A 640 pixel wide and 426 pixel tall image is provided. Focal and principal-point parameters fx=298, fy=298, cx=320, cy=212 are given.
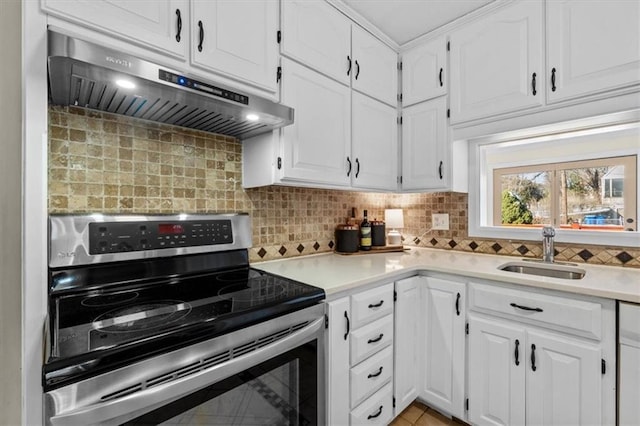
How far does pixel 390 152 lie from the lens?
6.86 feet

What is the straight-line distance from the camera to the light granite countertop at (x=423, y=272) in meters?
1.22

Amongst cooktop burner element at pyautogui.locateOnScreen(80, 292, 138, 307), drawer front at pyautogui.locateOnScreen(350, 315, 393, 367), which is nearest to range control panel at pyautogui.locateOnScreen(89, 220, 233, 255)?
cooktop burner element at pyautogui.locateOnScreen(80, 292, 138, 307)

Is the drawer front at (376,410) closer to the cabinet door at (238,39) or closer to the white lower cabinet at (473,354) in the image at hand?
the white lower cabinet at (473,354)

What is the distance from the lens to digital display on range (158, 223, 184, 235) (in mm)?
1284

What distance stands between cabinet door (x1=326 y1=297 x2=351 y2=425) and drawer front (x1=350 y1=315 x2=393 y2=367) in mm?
53

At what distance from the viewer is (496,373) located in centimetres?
145

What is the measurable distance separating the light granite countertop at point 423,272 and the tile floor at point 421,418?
800 millimetres

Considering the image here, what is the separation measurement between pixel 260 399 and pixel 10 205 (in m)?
0.92

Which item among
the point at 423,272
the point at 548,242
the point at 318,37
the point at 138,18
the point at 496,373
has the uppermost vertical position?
the point at 318,37

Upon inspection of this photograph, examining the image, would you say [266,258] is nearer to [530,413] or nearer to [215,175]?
[215,175]

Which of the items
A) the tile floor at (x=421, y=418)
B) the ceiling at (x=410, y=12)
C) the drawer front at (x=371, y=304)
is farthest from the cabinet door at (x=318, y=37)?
the tile floor at (x=421, y=418)

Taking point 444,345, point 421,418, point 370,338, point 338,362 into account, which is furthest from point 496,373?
point 338,362

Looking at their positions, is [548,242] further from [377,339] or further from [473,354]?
[377,339]

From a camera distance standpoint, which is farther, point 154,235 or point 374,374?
point 374,374
